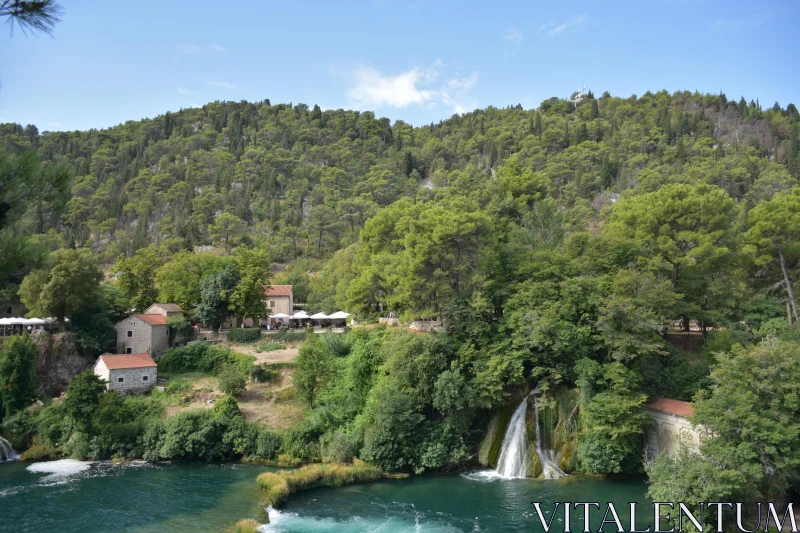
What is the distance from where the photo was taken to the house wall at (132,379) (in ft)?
102

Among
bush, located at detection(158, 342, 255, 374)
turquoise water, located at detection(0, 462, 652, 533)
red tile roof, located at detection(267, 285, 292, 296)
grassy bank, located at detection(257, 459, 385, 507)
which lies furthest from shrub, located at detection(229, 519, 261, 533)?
red tile roof, located at detection(267, 285, 292, 296)

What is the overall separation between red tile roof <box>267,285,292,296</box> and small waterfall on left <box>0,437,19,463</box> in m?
22.7

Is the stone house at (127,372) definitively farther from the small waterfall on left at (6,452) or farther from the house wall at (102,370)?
the small waterfall on left at (6,452)

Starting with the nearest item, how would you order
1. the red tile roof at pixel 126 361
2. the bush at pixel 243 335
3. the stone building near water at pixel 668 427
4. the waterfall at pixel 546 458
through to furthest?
1. the stone building near water at pixel 668 427
2. the waterfall at pixel 546 458
3. the red tile roof at pixel 126 361
4. the bush at pixel 243 335

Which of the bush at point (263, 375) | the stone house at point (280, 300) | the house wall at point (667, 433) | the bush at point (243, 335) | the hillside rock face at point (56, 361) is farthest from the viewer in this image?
the stone house at point (280, 300)

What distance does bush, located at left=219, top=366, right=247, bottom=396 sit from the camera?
3033 cm

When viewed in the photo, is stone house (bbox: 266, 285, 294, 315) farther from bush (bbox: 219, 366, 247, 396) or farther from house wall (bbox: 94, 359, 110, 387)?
house wall (bbox: 94, 359, 110, 387)

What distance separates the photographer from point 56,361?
33.2 meters

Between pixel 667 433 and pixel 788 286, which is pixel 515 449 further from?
pixel 788 286

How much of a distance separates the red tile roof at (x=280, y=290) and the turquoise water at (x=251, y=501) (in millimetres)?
23037

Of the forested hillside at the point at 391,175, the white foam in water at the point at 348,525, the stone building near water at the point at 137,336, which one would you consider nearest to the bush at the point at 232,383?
the stone building near water at the point at 137,336

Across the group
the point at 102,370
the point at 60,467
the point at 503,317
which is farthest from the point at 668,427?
the point at 102,370

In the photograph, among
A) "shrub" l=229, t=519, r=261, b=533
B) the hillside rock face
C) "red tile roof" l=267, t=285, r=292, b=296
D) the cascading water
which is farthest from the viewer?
"red tile roof" l=267, t=285, r=292, b=296

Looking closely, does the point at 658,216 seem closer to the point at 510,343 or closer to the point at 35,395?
the point at 510,343
